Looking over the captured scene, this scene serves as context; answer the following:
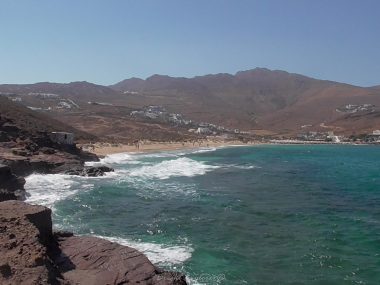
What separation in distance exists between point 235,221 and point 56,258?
15642 millimetres

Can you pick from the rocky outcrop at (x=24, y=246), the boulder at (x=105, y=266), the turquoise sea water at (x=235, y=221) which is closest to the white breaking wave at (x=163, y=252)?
the turquoise sea water at (x=235, y=221)

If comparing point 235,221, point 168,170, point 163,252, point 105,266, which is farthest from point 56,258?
point 168,170

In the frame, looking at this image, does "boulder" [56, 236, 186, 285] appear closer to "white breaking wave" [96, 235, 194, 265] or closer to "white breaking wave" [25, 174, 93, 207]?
"white breaking wave" [96, 235, 194, 265]

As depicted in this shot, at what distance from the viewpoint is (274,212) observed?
109 feet

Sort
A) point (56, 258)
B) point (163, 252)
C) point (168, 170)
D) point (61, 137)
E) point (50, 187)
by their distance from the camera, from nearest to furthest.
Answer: point (56, 258) → point (163, 252) → point (50, 187) → point (168, 170) → point (61, 137)

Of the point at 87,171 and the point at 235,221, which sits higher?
the point at 235,221

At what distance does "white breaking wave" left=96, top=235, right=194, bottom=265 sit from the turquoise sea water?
1.9 inches

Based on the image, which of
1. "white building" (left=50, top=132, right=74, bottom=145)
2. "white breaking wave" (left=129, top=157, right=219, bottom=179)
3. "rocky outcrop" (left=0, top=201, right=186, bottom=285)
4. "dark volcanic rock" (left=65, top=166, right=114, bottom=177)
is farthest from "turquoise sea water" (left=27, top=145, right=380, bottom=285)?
"white building" (left=50, top=132, right=74, bottom=145)

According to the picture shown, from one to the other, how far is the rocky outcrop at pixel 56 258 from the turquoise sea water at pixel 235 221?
3761mm

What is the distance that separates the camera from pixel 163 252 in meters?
22.8

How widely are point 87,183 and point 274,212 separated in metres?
20.3

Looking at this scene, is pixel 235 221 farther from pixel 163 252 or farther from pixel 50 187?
pixel 50 187

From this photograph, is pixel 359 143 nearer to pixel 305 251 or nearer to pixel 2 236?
pixel 305 251

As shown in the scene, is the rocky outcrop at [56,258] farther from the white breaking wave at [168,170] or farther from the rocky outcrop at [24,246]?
the white breaking wave at [168,170]
